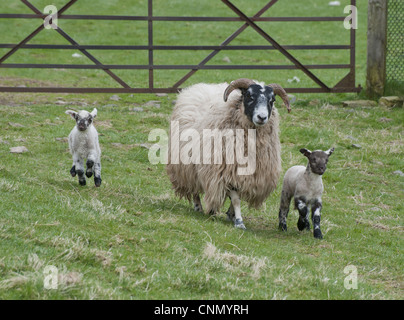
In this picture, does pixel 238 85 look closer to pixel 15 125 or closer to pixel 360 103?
pixel 15 125

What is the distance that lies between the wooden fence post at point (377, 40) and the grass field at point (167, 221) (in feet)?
3.10

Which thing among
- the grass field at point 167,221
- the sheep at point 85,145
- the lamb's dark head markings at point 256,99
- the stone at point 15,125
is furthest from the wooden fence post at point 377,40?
the sheep at point 85,145

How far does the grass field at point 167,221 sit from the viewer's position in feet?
18.9

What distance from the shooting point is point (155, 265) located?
6.10 metres

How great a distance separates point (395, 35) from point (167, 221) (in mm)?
10047

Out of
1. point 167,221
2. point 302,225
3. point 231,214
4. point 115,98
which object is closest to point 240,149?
point 231,214

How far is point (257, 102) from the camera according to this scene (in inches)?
326

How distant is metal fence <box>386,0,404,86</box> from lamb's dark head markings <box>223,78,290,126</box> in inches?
316

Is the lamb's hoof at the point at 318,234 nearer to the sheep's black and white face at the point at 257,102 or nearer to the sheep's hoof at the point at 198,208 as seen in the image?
the sheep's black and white face at the point at 257,102

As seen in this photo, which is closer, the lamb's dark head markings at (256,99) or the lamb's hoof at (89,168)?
the lamb's dark head markings at (256,99)

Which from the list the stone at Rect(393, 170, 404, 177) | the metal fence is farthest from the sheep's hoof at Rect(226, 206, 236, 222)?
the metal fence

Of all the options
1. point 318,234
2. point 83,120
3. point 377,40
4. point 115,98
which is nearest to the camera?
point 318,234
